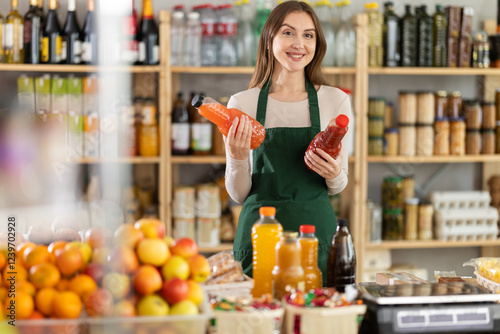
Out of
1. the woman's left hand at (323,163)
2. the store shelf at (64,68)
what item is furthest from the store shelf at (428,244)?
the woman's left hand at (323,163)

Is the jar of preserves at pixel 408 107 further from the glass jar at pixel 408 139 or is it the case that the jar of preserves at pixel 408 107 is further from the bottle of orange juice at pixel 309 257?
the bottle of orange juice at pixel 309 257

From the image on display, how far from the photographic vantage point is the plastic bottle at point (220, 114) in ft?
4.55

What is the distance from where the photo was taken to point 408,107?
299 cm

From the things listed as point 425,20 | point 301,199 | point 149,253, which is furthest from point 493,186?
point 149,253

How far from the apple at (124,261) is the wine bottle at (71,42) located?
2.03m

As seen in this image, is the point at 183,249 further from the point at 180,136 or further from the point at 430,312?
the point at 180,136

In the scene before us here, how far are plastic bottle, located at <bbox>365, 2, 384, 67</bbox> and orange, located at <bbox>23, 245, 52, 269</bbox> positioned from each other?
229cm

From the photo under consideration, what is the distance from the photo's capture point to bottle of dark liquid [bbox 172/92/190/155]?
2883 millimetres

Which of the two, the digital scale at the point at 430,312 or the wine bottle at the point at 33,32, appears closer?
the digital scale at the point at 430,312

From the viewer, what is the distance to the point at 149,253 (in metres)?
0.99

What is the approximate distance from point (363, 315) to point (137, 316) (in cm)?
43

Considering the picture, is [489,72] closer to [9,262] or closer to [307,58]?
[307,58]

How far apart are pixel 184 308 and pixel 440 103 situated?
243 cm

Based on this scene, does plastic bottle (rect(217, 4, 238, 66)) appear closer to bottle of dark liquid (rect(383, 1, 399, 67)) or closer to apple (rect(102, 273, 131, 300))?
bottle of dark liquid (rect(383, 1, 399, 67))
